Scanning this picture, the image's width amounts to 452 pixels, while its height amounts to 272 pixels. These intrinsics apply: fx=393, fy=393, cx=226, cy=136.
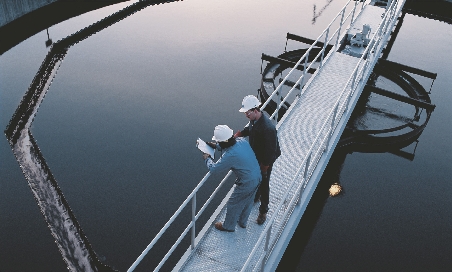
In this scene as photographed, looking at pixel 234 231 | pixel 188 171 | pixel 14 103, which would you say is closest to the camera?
pixel 234 231

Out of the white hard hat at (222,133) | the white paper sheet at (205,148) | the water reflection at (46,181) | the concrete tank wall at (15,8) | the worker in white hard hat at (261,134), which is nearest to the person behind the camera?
the white hard hat at (222,133)

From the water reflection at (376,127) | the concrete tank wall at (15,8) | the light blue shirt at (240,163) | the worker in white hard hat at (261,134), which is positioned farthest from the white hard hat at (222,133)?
the concrete tank wall at (15,8)

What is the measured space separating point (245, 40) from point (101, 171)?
404 inches

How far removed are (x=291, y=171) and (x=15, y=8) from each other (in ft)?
51.6

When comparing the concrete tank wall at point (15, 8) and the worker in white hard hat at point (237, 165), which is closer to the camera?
the worker in white hard hat at point (237, 165)

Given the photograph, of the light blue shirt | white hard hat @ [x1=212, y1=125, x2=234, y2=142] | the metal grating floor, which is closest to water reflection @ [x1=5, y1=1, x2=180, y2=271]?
the metal grating floor

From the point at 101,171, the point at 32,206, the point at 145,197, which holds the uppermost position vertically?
the point at 32,206

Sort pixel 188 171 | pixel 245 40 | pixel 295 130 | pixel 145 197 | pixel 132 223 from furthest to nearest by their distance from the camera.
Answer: pixel 245 40 → pixel 188 171 → pixel 145 197 → pixel 132 223 → pixel 295 130

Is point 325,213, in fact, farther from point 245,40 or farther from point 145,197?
point 245,40

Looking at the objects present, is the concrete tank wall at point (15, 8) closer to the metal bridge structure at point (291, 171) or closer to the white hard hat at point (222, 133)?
the metal bridge structure at point (291, 171)

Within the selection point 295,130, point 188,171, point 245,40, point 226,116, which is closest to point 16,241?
point 188,171

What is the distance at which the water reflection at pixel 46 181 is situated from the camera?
26.5 ft

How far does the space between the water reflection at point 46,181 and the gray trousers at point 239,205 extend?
383 centimetres

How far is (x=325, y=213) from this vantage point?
10062 millimetres
